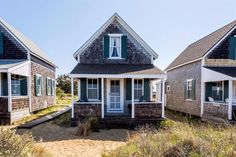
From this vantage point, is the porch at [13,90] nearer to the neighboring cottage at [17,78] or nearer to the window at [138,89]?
the neighboring cottage at [17,78]

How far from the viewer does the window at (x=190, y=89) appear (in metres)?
17.0

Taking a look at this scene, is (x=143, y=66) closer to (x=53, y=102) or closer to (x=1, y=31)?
(x=1, y=31)

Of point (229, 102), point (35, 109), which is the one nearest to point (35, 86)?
point (35, 109)

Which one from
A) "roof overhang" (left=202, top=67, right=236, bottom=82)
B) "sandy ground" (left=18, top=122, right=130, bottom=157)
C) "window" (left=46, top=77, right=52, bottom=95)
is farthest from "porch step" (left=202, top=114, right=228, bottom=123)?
"window" (left=46, top=77, right=52, bottom=95)

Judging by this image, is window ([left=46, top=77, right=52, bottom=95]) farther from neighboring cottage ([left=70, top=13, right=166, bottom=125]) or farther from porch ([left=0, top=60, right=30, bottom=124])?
neighboring cottage ([left=70, top=13, right=166, bottom=125])

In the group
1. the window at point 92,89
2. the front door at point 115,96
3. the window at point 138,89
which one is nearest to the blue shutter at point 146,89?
the window at point 138,89

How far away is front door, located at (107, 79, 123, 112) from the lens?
1509 centimetres

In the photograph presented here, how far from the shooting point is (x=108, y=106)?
49.4 ft

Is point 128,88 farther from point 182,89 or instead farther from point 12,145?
point 12,145

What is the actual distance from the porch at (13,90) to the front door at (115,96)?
6.12 meters

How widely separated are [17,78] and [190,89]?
1347 centimetres

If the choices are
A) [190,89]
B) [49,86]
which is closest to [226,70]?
[190,89]

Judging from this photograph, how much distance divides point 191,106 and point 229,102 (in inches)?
174

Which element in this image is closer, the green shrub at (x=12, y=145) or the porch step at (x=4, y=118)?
the green shrub at (x=12, y=145)
